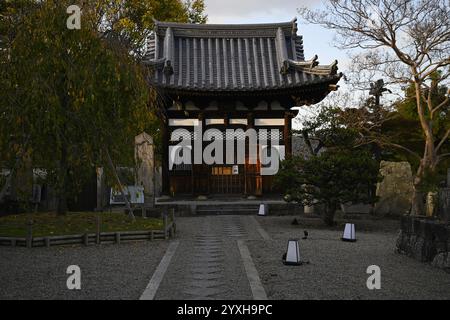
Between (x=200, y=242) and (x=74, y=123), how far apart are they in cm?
419

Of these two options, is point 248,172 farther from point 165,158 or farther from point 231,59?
point 231,59

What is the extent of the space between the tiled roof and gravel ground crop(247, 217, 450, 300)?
8.34 m

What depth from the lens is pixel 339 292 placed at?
6.66m

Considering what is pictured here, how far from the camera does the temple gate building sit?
18922 mm

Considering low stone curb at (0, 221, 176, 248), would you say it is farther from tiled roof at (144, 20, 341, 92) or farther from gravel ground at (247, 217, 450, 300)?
tiled roof at (144, 20, 341, 92)

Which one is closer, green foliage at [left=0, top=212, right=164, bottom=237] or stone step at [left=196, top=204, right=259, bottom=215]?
green foliage at [left=0, top=212, right=164, bottom=237]

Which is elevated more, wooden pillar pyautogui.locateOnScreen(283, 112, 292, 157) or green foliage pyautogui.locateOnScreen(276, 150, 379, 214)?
wooden pillar pyautogui.locateOnScreen(283, 112, 292, 157)

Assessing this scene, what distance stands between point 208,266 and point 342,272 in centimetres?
238

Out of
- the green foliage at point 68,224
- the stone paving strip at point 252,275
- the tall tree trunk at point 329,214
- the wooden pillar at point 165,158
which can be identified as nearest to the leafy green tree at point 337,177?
the tall tree trunk at point 329,214

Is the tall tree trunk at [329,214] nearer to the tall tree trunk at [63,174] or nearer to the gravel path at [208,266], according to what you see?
the gravel path at [208,266]

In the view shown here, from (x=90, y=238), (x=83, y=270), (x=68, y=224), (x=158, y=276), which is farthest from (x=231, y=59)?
(x=158, y=276)

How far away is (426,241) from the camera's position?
9281 millimetres

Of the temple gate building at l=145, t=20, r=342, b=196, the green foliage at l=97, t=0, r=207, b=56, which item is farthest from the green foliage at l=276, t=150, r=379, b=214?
the green foliage at l=97, t=0, r=207, b=56
